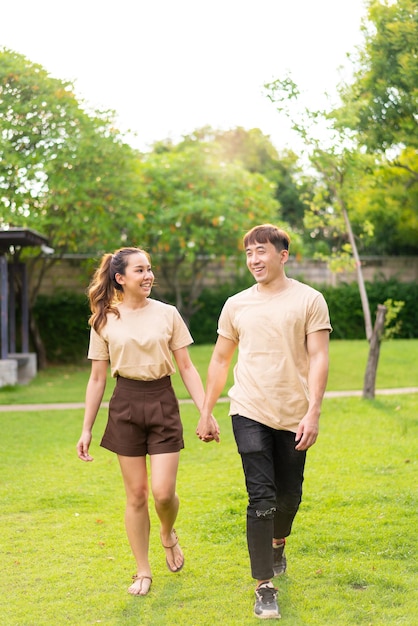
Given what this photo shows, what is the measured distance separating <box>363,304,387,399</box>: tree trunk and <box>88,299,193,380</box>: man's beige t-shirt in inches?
306

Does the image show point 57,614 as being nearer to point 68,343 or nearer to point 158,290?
point 68,343

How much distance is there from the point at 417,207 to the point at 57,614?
1778 cm

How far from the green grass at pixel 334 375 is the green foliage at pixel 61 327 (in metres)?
0.83

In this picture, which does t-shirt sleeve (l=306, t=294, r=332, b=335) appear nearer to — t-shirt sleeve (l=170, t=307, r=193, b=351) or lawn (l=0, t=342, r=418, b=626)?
t-shirt sleeve (l=170, t=307, r=193, b=351)

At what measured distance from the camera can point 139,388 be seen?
15.9 feet

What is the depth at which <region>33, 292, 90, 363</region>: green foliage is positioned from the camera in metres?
20.2

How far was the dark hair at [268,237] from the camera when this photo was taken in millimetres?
4785

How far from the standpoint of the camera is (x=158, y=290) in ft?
72.0

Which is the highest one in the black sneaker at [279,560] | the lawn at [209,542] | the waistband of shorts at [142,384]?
the waistband of shorts at [142,384]

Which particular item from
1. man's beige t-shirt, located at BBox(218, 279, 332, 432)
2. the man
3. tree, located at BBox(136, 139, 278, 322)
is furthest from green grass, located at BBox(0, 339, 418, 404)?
man's beige t-shirt, located at BBox(218, 279, 332, 432)

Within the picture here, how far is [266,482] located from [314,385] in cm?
55

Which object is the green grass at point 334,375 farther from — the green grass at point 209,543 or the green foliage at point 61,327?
the green grass at point 209,543

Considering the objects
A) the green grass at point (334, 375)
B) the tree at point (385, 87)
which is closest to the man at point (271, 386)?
the tree at point (385, 87)

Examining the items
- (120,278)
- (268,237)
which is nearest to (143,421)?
(120,278)
